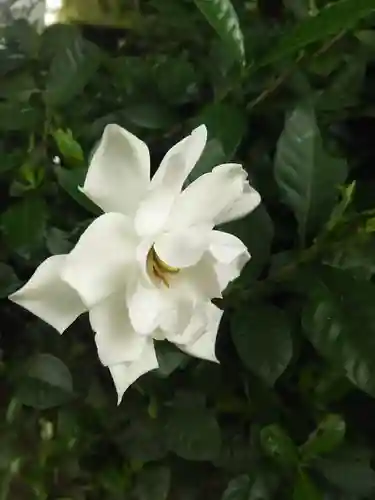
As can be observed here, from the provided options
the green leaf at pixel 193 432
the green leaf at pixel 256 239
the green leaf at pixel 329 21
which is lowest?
the green leaf at pixel 193 432

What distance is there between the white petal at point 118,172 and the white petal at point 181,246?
0.03 m

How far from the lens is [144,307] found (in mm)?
431

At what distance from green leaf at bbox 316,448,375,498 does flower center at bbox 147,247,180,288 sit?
30 cm

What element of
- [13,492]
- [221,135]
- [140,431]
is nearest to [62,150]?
[221,135]

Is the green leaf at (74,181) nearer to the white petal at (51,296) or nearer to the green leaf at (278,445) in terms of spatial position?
the white petal at (51,296)

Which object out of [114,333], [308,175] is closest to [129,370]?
[114,333]

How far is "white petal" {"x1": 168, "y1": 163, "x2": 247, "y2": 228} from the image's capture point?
44 centimetres

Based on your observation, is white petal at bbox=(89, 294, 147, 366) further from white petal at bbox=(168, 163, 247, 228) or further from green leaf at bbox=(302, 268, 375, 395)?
green leaf at bbox=(302, 268, 375, 395)

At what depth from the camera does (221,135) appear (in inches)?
23.5

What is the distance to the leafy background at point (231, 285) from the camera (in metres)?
0.59

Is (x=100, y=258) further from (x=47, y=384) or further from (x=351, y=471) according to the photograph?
(x=351, y=471)

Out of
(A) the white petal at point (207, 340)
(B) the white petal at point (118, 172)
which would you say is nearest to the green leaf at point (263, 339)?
(A) the white petal at point (207, 340)

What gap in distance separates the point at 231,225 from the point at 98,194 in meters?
0.21

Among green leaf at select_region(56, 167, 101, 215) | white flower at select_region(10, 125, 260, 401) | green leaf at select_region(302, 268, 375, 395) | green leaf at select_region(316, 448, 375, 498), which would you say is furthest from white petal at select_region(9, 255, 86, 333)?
green leaf at select_region(316, 448, 375, 498)
